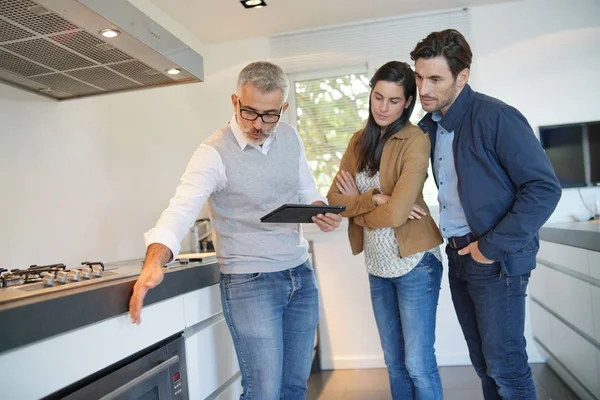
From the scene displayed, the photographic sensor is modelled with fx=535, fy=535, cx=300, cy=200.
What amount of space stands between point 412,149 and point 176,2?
203 cm

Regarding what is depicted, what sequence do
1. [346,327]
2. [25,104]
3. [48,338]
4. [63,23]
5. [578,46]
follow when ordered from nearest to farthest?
[48,338], [63,23], [25,104], [578,46], [346,327]

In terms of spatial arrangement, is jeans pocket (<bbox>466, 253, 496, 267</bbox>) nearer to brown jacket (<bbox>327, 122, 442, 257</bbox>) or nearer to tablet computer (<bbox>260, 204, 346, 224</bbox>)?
brown jacket (<bbox>327, 122, 442, 257</bbox>)

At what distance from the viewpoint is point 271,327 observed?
5.24 feet

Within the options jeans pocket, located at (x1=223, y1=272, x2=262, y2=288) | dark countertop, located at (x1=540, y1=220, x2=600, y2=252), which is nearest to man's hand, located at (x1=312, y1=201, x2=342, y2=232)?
jeans pocket, located at (x1=223, y1=272, x2=262, y2=288)

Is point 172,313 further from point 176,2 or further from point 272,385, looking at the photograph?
point 176,2

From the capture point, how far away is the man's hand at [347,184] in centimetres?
200

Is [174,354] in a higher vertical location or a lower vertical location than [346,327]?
higher

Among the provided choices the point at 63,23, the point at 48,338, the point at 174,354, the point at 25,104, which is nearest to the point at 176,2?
the point at 25,104

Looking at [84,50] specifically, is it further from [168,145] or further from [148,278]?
[168,145]

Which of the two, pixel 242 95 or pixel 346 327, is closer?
pixel 242 95

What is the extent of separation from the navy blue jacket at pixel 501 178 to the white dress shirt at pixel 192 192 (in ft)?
2.04

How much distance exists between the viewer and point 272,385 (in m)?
1.58

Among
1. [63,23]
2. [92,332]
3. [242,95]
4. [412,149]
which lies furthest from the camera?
[412,149]

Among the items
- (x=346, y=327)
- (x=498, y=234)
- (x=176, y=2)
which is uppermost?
(x=176, y=2)
